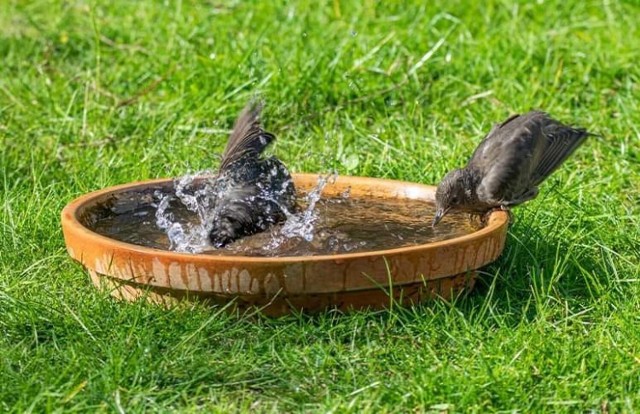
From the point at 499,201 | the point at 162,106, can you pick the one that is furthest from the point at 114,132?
the point at 499,201

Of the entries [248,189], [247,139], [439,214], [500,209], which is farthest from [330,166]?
[500,209]

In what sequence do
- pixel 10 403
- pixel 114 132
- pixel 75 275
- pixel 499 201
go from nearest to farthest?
pixel 10 403, pixel 75 275, pixel 499 201, pixel 114 132

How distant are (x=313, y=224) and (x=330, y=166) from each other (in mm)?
1321

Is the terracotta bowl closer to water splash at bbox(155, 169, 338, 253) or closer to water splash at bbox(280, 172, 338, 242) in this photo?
water splash at bbox(155, 169, 338, 253)

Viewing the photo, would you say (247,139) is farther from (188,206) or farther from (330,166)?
(330,166)

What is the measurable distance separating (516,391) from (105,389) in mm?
1453

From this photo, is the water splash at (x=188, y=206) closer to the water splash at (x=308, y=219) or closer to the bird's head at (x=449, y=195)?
the water splash at (x=308, y=219)

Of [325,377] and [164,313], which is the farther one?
[164,313]

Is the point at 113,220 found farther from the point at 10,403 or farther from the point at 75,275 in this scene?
the point at 10,403

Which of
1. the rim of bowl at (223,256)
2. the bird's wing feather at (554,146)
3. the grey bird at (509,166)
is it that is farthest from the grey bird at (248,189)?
the bird's wing feather at (554,146)

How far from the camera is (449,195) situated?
18.9ft

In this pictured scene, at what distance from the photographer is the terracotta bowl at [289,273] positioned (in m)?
4.72

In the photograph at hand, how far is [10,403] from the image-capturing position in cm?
414

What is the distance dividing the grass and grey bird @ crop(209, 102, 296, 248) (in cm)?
71
